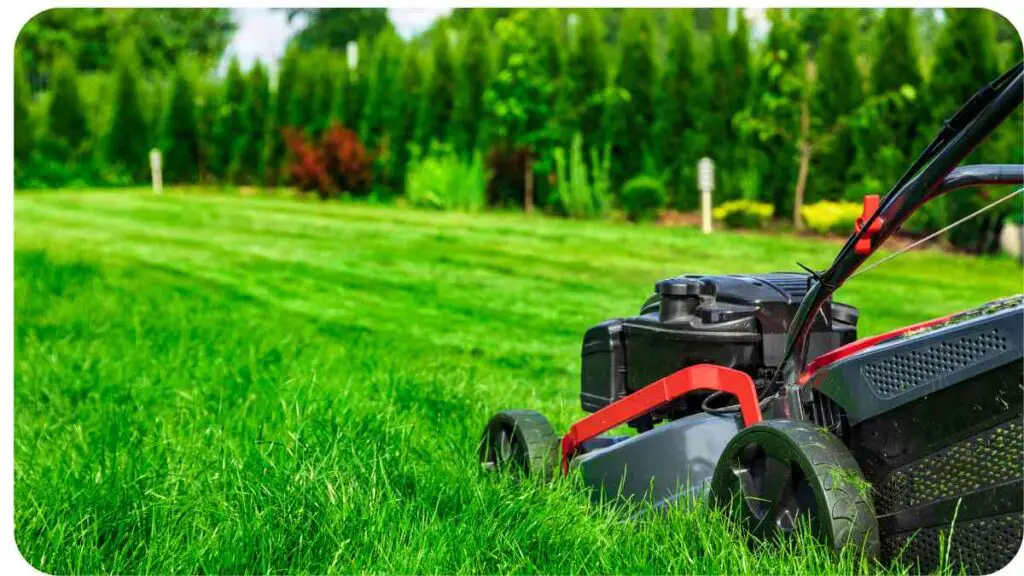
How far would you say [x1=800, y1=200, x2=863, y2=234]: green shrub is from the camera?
9844mm

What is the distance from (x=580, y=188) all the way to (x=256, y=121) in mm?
7051

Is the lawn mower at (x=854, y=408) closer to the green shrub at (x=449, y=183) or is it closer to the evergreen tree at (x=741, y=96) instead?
the evergreen tree at (x=741, y=96)

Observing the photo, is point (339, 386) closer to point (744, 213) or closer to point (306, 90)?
point (744, 213)

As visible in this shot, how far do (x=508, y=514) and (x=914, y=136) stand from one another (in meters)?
8.65

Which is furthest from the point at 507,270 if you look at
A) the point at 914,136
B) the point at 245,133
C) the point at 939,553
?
the point at 245,133

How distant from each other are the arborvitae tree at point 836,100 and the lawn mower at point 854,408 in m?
8.08

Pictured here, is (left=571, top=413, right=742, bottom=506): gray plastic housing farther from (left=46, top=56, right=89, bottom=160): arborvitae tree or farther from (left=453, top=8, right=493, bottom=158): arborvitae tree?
(left=46, top=56, right=89, bottom=160): arborvitae tree

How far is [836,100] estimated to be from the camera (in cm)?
1069

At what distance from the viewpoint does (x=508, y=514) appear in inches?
109

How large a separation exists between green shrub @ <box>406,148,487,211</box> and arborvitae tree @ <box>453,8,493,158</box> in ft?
1.18

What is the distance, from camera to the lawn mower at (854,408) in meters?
2.08

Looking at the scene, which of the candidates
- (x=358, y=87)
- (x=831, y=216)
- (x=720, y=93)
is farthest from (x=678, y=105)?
(x=358, y=87)

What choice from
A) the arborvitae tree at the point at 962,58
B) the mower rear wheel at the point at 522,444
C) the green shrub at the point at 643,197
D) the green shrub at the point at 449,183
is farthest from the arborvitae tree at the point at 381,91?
the mower rear wheel at the point at 522,444

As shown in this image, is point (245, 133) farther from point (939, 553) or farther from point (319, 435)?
point (939, 553)
